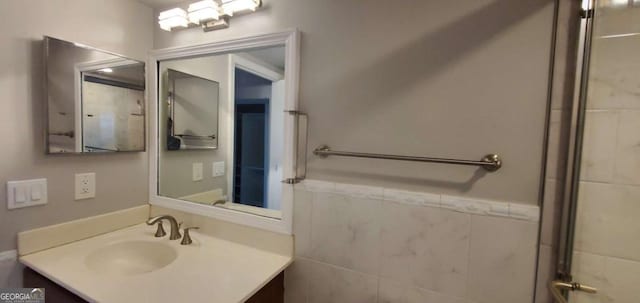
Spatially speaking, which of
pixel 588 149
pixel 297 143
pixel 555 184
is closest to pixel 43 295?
pixel 297 143

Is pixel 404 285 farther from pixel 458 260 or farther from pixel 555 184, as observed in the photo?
pixel 555 184

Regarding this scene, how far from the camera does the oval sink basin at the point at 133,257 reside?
1340 mm

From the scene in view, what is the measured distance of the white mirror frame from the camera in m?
1.24

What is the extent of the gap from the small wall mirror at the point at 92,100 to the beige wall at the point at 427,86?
87cm

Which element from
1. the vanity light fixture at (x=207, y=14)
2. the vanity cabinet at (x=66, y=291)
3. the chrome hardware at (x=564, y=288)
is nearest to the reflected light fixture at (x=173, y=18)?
the vanity light fixture at (x=207, y=14)

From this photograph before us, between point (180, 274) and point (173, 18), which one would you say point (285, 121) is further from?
→ point (173, 18)

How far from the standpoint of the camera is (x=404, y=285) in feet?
3.54

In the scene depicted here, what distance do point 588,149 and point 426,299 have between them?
2.42 feet

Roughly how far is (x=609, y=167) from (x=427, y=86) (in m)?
0.59

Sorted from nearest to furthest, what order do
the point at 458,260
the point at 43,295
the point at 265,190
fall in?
the point at 458,260
the point at 43,295
the point at 265,190

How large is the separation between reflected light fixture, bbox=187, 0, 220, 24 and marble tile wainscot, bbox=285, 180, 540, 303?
987 mm

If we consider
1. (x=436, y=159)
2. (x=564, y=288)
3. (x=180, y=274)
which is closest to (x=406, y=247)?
(x=436, y=159)

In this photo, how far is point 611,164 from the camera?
32.6 inches

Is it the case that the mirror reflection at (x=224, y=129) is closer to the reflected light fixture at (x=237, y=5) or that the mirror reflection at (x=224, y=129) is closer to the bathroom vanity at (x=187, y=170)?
the bathroom vanity at (x=187, y=170)
